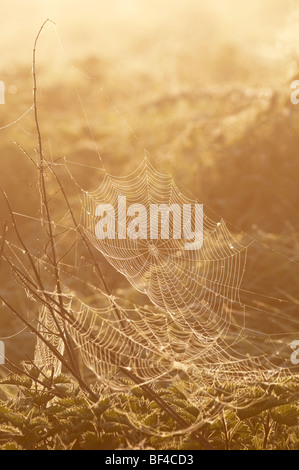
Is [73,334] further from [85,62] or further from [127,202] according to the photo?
[85,62]

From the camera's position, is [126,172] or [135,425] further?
[126,172]

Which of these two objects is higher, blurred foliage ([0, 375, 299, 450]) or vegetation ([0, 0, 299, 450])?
vegetation ([0, 0, 299, 450])

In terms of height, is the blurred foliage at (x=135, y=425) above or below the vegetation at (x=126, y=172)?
below

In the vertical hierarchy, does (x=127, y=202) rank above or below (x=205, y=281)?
above

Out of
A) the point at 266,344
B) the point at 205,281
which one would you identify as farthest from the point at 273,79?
the point at 266,344

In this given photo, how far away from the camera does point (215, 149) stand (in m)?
7.41

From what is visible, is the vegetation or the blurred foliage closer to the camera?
the blurred foliage

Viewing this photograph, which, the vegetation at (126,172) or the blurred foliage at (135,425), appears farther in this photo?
the vegetation at (126,172)

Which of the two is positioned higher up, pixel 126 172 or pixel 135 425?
pixel 126 172

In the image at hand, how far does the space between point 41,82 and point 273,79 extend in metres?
4.23
